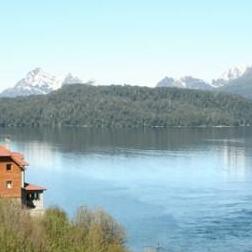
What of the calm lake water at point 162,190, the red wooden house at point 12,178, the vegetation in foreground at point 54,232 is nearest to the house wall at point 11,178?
the red wooden house at point 12,178

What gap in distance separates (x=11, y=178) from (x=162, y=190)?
5841 cm

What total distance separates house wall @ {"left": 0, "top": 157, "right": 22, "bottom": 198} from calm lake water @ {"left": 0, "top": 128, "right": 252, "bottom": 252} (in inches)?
574

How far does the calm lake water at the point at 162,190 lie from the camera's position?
269 ft

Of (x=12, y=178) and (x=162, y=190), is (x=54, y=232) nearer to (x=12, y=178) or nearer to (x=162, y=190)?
(x=12, y=178)

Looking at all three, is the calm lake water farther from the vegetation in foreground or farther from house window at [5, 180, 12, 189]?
the vegetation in foreground

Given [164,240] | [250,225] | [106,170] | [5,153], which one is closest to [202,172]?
[106,170]

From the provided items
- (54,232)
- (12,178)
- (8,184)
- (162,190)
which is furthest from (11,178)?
(162,190)

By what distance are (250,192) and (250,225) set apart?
2955cm

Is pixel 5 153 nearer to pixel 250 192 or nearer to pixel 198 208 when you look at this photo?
pixel 198 208

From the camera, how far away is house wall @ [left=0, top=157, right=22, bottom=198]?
64.9m

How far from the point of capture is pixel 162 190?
121375 millimetres

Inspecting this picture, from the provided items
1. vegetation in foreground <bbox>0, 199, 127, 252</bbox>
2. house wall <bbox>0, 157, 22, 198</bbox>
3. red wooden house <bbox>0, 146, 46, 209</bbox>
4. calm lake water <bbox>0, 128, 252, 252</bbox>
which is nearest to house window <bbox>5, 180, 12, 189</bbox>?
red wooden house <bbox>0, 146, 46, 209</bbox>

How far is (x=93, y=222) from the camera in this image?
188 feet

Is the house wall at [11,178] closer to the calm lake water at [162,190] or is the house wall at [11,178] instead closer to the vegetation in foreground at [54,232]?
the vegetation in foreground at [54,232]
